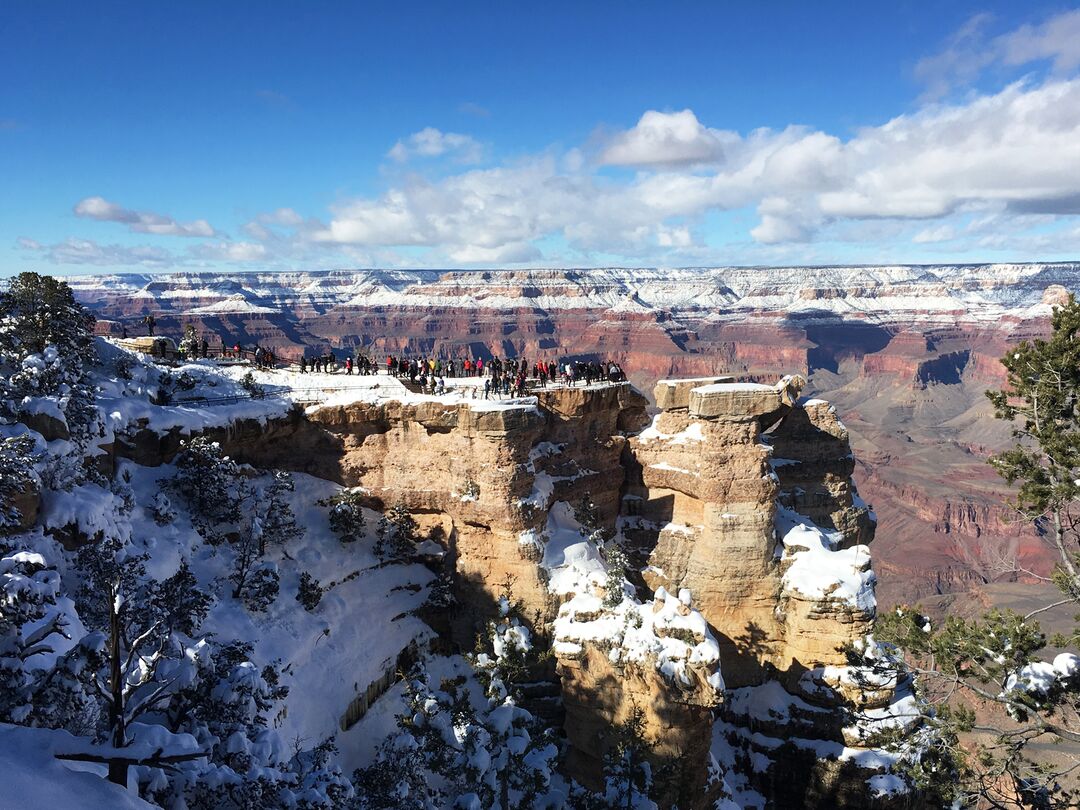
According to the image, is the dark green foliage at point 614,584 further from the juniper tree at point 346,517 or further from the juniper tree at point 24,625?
the juniper tree at point 24,625

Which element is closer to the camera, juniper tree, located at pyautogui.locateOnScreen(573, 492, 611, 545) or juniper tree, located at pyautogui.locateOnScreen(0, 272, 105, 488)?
juniper tree, located at pyautogui.locateOnScreen(0, 272, 105, 488)

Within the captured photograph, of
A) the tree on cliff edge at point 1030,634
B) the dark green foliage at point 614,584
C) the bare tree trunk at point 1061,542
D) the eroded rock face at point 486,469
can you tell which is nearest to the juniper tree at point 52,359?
the eroded rock face at point 486,469

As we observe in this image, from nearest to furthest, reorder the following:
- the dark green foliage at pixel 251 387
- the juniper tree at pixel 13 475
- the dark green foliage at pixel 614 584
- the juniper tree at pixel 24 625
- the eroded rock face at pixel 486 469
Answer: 1. the juniper tree at pixel 24 625
2. the juniper tree at pixel 13 475
3. the dark green foliage at pixel 614 584
4. the eroded rock face at pixel 486 469
5. the dark green foliage at pixel 251 387

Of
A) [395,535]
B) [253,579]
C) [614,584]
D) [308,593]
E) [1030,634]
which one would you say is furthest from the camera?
[395,535]

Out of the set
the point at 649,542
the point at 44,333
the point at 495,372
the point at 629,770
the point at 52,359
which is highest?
the point at 44,333

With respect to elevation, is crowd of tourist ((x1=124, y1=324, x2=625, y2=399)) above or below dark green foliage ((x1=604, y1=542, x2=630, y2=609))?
above

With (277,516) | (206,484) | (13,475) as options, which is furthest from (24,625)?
(277,516)

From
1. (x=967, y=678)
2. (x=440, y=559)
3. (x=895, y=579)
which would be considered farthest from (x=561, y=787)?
(x=895, y=579)

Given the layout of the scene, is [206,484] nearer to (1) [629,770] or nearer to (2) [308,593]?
(2) [308,593]

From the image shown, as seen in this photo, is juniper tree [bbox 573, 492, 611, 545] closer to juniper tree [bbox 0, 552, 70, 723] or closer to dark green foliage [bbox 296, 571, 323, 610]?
dark green foliage [bbox 296, 571, 323, 610]

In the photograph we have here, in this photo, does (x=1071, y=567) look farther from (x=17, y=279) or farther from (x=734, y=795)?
(x=17, y=279)

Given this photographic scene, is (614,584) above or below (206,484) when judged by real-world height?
→ below

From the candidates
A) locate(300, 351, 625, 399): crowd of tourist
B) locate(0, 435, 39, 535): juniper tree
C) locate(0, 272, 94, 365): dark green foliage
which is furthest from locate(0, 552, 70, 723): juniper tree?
locate(300, 351, 625, 399): crowd of tourist
